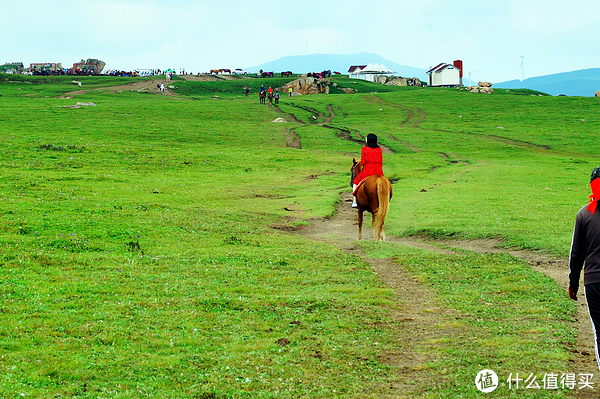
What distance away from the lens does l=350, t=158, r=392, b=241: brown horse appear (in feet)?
61.3

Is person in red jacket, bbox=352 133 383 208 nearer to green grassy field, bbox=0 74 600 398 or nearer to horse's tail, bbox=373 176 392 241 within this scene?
horse's tail, bbox=373 176 392 241

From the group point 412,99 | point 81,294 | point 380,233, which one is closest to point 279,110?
point 412,99

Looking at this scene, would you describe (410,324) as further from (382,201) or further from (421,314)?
(382,201)

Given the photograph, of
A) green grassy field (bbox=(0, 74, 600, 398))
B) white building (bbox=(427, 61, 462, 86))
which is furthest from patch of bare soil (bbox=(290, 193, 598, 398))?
white building (bbox=(427, 61, 462, 86))

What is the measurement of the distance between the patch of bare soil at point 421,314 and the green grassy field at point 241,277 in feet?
0.59

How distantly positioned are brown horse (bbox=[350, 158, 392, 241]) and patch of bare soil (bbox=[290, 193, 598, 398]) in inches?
45.6

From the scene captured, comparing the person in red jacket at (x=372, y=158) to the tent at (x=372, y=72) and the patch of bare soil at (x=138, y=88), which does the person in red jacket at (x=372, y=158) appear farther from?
the tent at (x=372, y=72)

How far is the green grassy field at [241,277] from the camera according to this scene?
7891mm

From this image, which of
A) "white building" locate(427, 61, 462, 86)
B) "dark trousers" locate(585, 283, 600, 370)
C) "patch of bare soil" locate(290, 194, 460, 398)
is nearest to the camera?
"dark trousers" locate(585, 283, 600, 370)

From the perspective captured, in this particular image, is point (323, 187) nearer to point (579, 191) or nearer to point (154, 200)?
point (154, 200)

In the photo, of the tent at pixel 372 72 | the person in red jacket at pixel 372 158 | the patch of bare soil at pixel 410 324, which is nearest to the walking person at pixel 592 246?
the patch of bare soil at pixel 410 324

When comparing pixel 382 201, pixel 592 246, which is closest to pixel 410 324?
pixel 592 246

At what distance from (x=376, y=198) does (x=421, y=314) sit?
8.50 metres

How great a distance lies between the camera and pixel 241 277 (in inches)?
524
